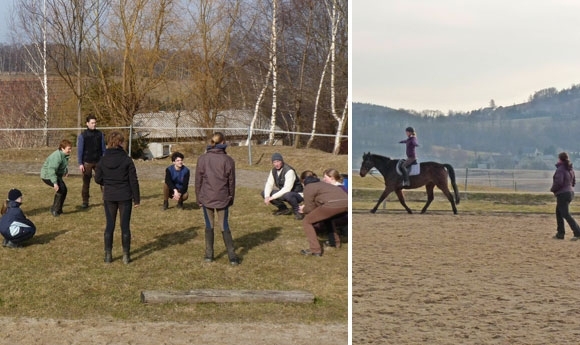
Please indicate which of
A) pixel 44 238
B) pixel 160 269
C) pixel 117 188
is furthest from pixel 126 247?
pixel 44 238

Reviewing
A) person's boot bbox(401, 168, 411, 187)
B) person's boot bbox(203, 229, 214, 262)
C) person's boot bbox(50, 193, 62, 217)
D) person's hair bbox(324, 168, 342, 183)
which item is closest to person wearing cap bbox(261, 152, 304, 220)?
person's hair bbox(324, 168, 342, 183)

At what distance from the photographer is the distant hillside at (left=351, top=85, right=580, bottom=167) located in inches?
438

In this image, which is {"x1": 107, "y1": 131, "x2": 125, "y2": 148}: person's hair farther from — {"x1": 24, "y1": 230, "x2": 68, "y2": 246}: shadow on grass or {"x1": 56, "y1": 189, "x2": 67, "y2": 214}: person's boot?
{"x1": 56, "y1": 189, "x2": 67, "y2": 214}: person's boot

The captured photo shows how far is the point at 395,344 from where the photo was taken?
7516 mm

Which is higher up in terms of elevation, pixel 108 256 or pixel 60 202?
pixel 60 202

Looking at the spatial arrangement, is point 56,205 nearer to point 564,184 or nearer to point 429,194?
point 564,184

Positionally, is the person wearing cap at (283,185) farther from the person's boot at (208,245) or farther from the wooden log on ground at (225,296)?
the wooden log on ground at (225,296)

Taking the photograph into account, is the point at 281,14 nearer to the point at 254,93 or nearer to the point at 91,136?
the point at 254,93

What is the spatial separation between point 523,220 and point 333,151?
403 cm

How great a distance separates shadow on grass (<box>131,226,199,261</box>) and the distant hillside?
12.7ft

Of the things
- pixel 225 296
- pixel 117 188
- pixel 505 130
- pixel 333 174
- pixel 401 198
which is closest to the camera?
pixel 225 296

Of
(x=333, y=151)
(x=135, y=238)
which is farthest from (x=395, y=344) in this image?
(x=333, y=151)

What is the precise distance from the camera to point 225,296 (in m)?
5.33

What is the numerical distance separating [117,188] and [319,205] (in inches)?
61.5
